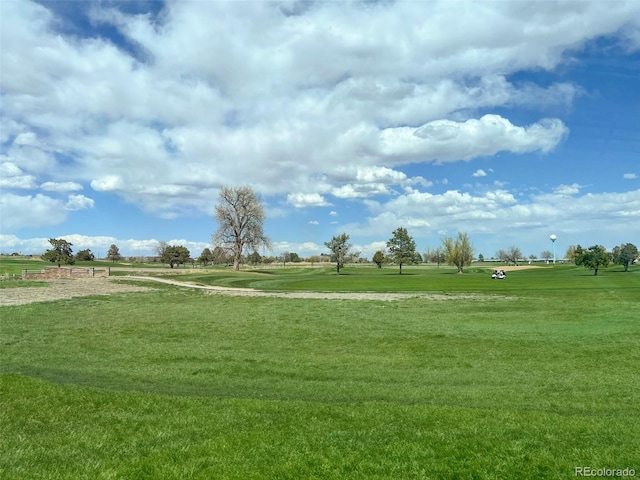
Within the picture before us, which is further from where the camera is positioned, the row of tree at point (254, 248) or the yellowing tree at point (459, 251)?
the yellowing tree at point (459, 251)

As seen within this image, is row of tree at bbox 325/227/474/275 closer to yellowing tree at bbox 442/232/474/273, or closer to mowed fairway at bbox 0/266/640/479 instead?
yellowing tree at bbox 442/232/474/273

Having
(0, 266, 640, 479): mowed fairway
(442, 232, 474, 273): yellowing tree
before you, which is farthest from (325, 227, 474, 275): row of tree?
(0, 266, 640, 479): mowed fairway

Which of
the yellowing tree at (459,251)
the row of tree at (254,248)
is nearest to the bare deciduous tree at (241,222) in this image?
the row of tree at (254,248)

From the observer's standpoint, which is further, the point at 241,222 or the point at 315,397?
the point at 241,222

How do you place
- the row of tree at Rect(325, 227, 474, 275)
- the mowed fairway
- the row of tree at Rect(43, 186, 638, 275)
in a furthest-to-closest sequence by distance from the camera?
the row of tree at Rect(325, 227, 474, 275) < the row of tree at Rect(43, 186, 638, 275) < the mowed fairway

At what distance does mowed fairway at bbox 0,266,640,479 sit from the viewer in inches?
240

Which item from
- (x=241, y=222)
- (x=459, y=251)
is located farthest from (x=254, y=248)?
(x=459, y=251)

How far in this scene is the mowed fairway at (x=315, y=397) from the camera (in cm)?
611

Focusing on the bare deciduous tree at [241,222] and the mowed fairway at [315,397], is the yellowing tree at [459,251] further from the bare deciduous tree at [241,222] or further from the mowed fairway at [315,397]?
the mowed fairway at [315,397]

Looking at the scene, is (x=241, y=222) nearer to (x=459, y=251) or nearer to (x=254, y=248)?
(x=254, y=248)

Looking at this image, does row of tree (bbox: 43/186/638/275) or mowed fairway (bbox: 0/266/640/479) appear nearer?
mowed fairway (bbox: 0/266/640/479)

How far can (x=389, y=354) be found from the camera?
16.0 meters

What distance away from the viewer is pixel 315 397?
10195 millimetres

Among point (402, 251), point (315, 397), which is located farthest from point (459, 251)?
point (315, 397)
